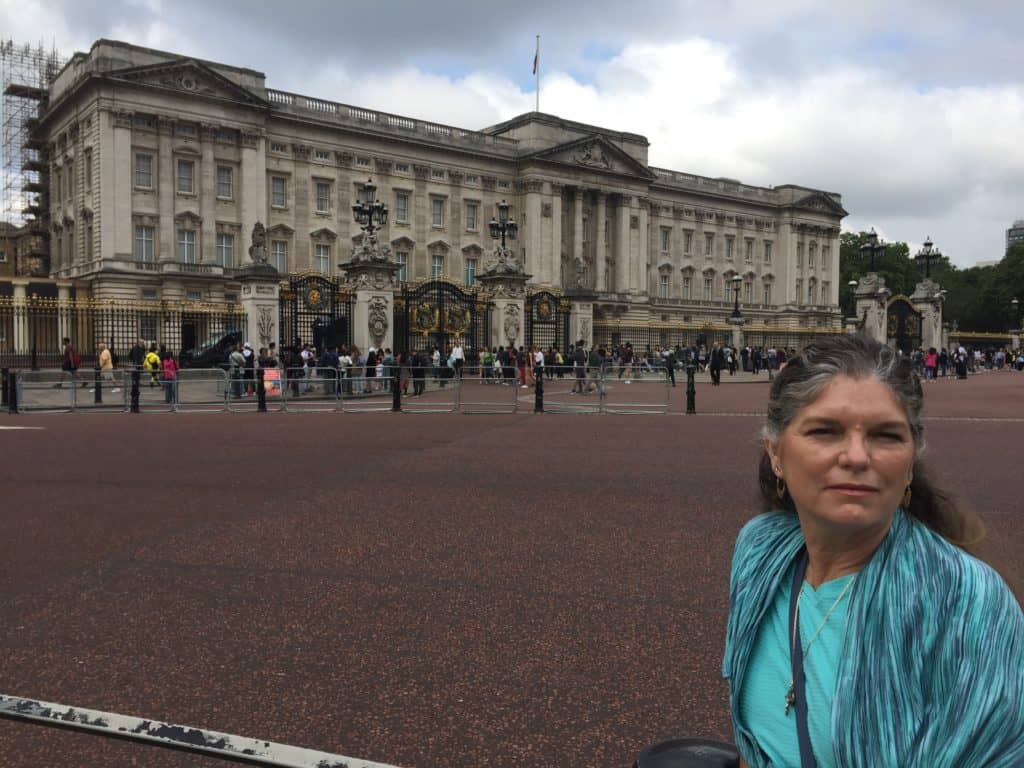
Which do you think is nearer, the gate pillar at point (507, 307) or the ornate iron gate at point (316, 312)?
the ornate iron gate at point (316, 312)

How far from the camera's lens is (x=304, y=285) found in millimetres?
27328

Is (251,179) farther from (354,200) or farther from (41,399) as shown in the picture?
(41,399)

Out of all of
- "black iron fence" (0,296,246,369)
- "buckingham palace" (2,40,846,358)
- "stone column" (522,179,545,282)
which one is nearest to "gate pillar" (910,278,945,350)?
"buckingham palace" (2,40,846,358)

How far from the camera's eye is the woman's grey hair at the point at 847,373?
1.68 m

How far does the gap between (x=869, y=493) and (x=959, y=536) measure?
0.85 ft

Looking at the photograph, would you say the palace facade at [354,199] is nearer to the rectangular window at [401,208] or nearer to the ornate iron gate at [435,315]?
the rectangular window at [401,208]

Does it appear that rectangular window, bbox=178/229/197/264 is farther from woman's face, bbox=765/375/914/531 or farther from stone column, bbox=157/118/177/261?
woman's face, bbox=765/375/914/531

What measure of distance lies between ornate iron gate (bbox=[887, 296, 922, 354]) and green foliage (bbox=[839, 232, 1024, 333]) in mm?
34237

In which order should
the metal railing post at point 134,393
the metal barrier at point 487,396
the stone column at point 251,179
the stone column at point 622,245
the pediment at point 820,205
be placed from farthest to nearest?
the pediment at point 820,205, the stone column at point 622,245, the stone column at point 251,179, the metal barrier at point 487,396, the metal railing post at point 134,393

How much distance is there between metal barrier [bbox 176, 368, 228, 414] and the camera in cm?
1820

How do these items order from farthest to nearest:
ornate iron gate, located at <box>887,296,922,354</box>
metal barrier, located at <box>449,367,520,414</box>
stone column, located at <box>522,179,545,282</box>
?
stone column, located at <box>522,179,545,282</box>
ornate iron gate, located at <box>887,296,922,354</box>
metal barrier, located at <box>449,367,520,414</box>

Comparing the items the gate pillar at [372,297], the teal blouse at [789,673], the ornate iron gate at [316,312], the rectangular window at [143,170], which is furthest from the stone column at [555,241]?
the teal blouse at [789,673]

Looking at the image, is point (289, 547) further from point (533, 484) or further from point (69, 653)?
point (533, 484)

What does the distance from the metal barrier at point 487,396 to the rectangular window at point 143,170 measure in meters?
35.3
